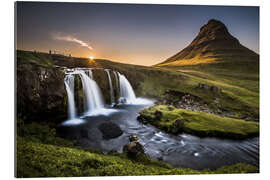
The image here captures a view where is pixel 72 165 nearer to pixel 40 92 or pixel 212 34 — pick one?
pixel 40 92

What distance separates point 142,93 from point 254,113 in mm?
3739

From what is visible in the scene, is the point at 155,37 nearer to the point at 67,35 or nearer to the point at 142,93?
the point at 142,93

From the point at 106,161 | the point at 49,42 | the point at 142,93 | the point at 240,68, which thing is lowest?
the point at 106,161

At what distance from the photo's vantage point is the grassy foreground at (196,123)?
4.65 meters

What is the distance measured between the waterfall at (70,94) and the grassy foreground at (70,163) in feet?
3.98

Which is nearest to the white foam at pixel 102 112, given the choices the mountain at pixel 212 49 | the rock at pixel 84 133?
the rock at pixel 84 133

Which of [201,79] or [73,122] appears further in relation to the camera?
[201,79]

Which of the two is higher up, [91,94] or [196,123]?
[91,94]

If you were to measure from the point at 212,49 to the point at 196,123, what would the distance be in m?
3.15

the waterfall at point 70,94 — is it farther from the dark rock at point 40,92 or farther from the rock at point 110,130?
the rock at point 110,130

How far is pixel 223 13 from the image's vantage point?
458 centimetres

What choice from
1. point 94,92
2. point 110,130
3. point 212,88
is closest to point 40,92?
point 94,92

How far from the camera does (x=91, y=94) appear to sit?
20.7ft
